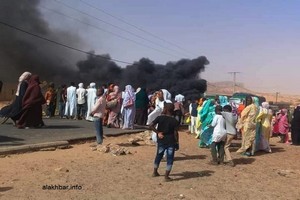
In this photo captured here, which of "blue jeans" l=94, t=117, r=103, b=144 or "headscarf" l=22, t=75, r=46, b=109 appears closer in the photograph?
"blue jeans" l=94, t=117, r=103, b=144

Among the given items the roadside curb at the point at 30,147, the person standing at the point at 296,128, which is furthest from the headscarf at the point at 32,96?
the person standing at the point at 296,128

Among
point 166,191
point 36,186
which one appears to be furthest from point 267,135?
point 36,186

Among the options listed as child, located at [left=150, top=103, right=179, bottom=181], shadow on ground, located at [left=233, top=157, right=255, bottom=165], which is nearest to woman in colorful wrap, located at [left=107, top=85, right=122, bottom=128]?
shadow on ground, located at [left=233, top=157, right=255, bottom=165]

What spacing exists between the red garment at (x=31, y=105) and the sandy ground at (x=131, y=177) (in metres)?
2.40

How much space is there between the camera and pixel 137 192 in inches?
267

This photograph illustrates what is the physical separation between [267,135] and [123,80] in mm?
25239

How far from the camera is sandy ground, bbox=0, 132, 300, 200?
6652 millimetres

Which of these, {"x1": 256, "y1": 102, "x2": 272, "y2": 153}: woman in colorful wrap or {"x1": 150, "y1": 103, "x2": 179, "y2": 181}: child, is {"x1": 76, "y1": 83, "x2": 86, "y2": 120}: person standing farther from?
{"x1": 150, "y1": 103, "x2": 179, "y2": 181}: child

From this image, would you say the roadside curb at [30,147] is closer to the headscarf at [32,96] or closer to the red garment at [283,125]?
the headscarf at [32,96]

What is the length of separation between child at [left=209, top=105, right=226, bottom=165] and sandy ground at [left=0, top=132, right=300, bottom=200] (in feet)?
1.06

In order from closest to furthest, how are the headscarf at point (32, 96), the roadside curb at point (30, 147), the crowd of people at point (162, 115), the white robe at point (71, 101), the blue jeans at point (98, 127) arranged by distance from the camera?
the crowd of people at point (162, 115), the roadside curb at point (30, 147), the blue jeans at point (98, 127), the headscarf at point (32, 96), the white robe at point (71, 101)

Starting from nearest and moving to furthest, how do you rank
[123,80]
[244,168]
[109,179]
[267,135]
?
1. [109,179]
2. [244,168]
3. [267,135]
4. [123,80]

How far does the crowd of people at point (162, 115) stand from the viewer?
794 centimetres

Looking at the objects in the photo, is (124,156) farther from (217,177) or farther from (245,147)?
(245,147)
